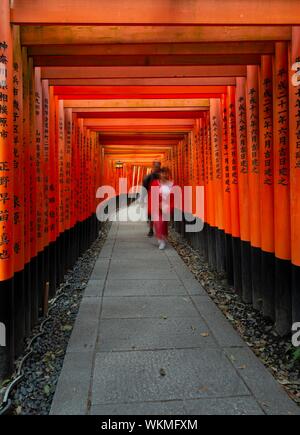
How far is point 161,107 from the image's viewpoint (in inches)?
270

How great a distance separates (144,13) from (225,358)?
10.0ft

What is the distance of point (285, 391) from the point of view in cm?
281

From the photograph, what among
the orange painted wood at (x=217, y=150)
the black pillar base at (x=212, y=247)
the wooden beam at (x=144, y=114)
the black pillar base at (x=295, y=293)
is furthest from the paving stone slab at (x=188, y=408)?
the wooden beam at (x=144, y=114)

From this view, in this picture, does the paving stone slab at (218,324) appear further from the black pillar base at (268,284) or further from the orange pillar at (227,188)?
the orange pillar at (227,188)

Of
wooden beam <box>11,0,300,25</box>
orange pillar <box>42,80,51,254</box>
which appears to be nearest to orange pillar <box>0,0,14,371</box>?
wooden beam <box>11,0,300,25</box>

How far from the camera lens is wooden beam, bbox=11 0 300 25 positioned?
122 inches

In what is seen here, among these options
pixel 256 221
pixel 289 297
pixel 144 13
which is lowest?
pixel 289 297

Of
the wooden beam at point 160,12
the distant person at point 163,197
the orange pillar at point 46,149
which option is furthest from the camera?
the distant person at point 163,197

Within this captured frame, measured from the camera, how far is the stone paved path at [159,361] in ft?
8.54

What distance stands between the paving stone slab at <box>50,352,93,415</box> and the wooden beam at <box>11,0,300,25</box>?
290 centimetres

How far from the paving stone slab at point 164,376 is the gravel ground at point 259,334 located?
1.38ft

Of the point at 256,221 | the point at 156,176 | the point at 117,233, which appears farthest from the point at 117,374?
the point at 117,233

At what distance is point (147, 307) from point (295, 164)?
99.9 inches
